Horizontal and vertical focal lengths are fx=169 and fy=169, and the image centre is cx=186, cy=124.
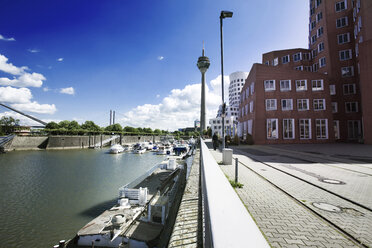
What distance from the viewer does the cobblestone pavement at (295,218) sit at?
3459 mm

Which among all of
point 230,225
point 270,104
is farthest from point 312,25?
point 230,225

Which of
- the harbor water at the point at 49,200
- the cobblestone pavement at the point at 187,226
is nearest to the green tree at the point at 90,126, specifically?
the harbor water at the point at 49,200

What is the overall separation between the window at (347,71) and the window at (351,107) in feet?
17.2

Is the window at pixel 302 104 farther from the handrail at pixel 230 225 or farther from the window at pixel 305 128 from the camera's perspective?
the handrail at pixel 230 225

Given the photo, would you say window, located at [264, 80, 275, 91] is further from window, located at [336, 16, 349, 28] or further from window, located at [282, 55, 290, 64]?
window, located at [336, 16, 349, 28]

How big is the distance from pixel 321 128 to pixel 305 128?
2.69 metres

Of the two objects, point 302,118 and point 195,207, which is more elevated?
point 302,118

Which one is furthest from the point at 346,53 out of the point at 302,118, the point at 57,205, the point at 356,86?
the point at 57,205

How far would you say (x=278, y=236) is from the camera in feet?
11.6

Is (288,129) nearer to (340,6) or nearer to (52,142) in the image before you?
(340,6)

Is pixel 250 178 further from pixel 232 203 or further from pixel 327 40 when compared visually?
pixel 327 40

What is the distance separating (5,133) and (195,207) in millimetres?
77485

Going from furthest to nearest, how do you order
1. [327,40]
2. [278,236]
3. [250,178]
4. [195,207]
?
[327,40] → [250,178] → [195,207] → [278,236]

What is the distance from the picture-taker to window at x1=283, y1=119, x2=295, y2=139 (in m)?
27.2
